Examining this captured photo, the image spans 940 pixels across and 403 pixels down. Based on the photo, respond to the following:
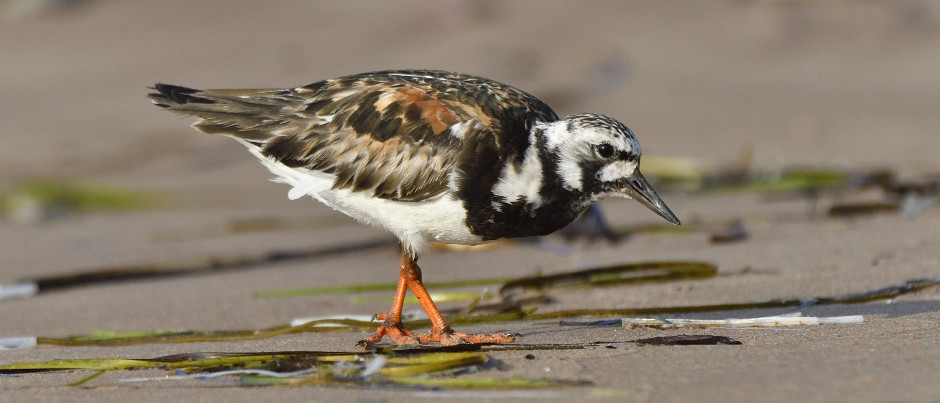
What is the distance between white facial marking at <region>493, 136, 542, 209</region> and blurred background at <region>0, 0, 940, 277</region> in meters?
3.56

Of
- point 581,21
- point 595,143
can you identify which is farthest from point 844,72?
point 595,143

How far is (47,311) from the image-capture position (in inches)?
187

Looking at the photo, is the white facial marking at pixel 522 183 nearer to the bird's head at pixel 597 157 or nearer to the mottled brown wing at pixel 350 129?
the bird's head at pixel 597 157

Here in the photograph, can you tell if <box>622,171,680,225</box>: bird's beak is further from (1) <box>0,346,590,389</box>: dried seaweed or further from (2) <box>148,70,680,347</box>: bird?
(1) <box>0,346,590,389</box>: dried seaweed

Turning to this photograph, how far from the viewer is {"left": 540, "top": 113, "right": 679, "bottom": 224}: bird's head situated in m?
3.92

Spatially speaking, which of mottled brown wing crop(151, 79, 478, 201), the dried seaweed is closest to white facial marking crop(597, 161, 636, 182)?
mottled brown wing crop(151, 79, 478, 201)

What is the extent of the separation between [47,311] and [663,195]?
144 inches

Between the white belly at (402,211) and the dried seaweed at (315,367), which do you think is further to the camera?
the white belly at (402,211)

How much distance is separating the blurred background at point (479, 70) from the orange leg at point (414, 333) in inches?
122

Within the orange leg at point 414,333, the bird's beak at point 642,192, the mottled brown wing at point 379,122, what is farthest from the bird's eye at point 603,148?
the orange leg at point 414,333

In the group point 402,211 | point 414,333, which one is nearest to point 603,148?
point 402,211

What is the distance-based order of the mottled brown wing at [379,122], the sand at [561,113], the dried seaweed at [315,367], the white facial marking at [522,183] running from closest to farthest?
the dried seaweed at [315,367] → the sand at [561,113] → the white facial marking at [522,183] → the mottled brown wing at [379,122]

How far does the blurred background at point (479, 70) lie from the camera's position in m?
8.07

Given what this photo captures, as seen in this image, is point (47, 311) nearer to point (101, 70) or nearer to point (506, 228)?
point (506, 228)
